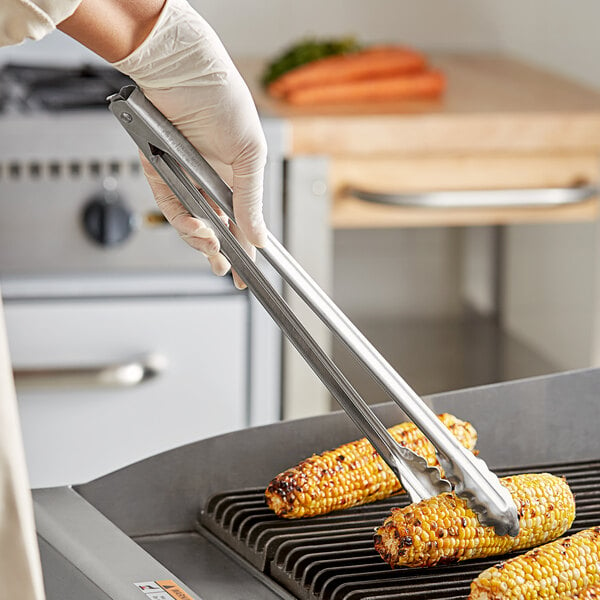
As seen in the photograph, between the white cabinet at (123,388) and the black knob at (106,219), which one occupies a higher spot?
the black knob at (106,219)

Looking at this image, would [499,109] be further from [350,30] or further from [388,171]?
[350,30]

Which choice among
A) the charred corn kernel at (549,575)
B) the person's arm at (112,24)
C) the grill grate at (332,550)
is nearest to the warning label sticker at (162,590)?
the grill grate at (332,550)

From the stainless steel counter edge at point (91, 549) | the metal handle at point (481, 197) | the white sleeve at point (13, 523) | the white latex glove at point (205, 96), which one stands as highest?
the white latex glove at point (205, 96)

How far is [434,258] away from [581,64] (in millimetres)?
540

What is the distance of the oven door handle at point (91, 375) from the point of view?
6.15ft

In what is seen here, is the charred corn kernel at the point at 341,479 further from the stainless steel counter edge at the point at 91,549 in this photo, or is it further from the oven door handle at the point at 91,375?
the oven door handle at the point at 91,375

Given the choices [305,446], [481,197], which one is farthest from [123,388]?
[305,446]

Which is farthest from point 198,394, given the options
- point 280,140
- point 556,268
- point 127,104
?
point 127,104

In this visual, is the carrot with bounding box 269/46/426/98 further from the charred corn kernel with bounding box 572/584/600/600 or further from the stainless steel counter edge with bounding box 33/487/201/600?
the charred corn kernel with bounding box 572/584/600/600

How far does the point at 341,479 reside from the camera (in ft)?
3.34

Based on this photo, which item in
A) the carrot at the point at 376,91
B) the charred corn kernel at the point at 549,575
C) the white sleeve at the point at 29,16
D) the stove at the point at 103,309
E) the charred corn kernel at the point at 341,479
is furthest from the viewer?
the carrot at the point at 376,91

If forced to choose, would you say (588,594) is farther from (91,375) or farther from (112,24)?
(91,375)

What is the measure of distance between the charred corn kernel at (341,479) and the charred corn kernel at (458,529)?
0.09 meters

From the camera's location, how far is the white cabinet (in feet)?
6.22
